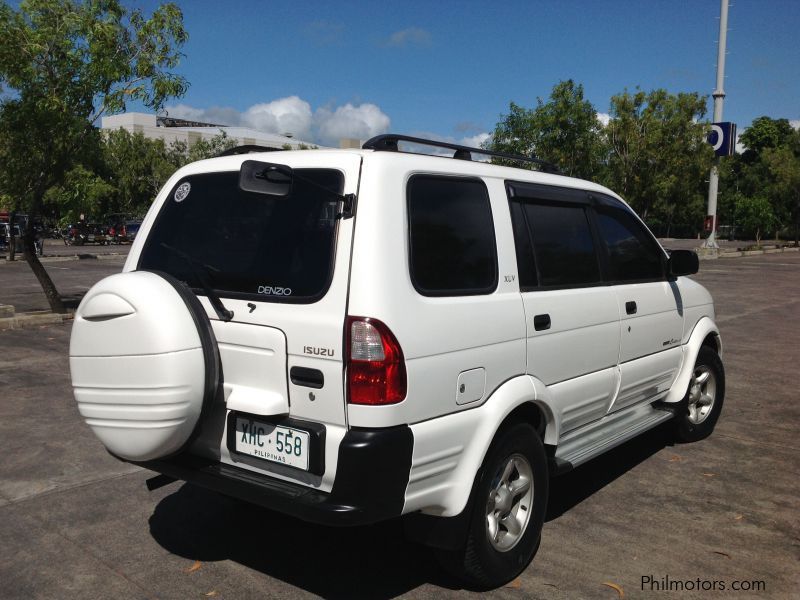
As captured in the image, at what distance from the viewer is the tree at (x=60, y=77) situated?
35.9 ft

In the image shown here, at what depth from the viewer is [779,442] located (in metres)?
5.89

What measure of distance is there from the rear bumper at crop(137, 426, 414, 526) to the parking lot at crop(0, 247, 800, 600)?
0.70 metres

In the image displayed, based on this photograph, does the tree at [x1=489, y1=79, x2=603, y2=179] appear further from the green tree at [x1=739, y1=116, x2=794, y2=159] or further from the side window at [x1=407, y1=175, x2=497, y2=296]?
the green tree at [x1=739, y1=116, x2=794, y2=159]

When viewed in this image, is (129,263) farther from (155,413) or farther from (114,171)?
(114,171)

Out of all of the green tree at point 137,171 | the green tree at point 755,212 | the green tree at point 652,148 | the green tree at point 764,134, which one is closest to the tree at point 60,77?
the green tree at point 652,148

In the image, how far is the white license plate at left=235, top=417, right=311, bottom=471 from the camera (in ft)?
10.0

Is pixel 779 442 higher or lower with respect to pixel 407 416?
lower

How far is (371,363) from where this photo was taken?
2.95 meters

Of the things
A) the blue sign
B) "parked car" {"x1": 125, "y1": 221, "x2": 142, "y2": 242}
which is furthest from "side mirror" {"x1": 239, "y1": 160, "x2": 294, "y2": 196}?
"parked car" {"x1": 125, "y1": 221, "x2": 142, "y2": 242}

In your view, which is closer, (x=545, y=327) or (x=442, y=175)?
(x=442, y=175)

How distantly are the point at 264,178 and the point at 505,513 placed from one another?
1962 mm

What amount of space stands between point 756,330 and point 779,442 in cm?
661

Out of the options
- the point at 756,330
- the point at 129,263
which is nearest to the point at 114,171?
the point at 756,330

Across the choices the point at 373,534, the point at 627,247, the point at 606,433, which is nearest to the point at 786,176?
the point at 627,247
